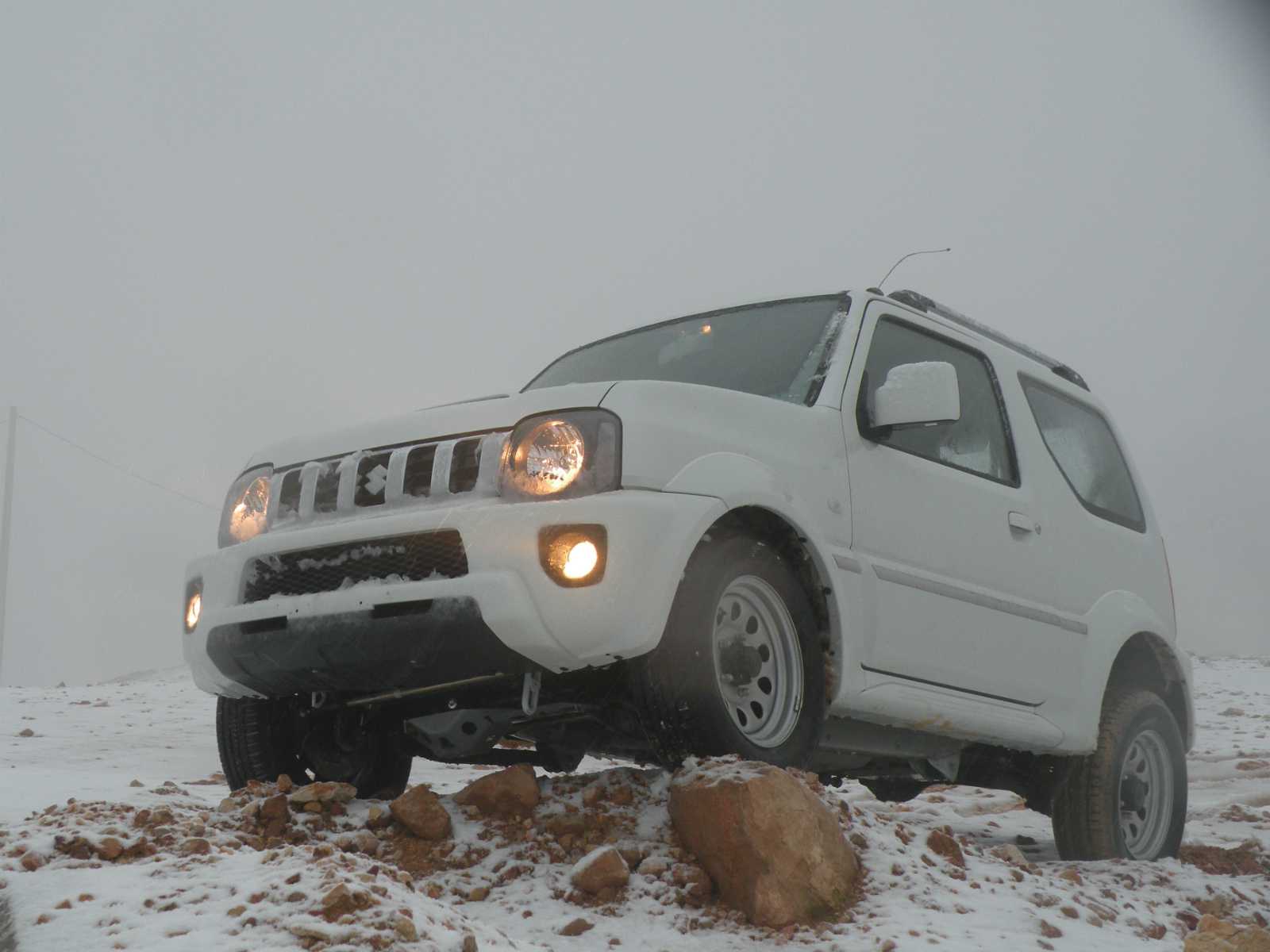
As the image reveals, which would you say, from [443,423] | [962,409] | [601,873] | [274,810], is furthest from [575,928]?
[962,409]

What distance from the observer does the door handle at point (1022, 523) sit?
5023mm

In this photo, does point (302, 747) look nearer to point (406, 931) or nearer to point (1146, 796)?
point (406, 931)

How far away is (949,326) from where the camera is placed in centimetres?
524

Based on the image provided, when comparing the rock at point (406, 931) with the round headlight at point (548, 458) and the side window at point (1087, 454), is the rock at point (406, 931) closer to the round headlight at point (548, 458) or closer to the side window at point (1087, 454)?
the round headlight at point (548, 458)

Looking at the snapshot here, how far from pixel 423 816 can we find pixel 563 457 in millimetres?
1093

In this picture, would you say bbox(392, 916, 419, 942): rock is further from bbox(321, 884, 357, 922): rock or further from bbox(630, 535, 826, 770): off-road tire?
bbox(630, 535, 826, 770): off-road tire

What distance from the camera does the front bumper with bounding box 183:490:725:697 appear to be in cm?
340

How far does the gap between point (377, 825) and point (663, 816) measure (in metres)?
0.83

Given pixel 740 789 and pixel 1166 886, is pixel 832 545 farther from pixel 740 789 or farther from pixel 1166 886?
pixel 1166 886

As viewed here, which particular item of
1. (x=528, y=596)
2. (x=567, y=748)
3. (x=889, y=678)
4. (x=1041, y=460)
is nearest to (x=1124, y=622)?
(x=1041, y=460)

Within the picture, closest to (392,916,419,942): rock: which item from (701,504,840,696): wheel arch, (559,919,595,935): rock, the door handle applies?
(559,919,595,935): rock

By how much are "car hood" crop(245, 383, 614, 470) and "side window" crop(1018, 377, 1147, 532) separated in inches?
99.0

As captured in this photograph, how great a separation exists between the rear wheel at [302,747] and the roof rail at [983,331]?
2.43 m

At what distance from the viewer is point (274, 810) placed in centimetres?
390
